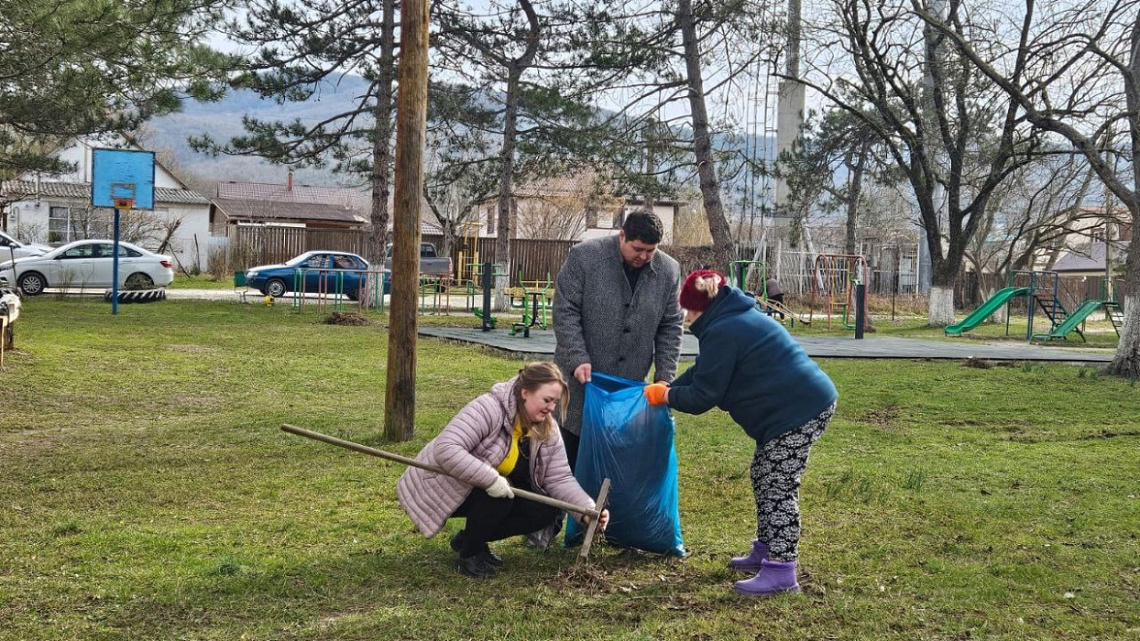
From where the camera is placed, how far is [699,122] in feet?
→ 72.7

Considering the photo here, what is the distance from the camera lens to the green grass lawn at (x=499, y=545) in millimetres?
3855

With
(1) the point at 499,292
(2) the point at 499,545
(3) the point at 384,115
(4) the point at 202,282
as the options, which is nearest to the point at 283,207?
(4) the point at 202,282

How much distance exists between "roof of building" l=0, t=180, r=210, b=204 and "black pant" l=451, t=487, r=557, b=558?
40.2m

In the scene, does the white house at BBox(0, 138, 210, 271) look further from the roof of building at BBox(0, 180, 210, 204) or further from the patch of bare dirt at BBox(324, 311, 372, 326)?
the patch of bare dirt at BBox(324, 311, 372, 326)

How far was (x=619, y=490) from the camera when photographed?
15.2 ft

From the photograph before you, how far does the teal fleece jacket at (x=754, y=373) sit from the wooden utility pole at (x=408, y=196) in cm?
336

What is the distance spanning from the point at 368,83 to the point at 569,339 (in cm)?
1807

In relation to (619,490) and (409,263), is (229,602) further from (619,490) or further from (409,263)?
(409,263)

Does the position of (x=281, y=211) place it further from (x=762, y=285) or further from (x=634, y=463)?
(x=634, y=463)

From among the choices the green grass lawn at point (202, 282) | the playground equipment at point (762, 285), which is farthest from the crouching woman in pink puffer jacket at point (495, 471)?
the green grass lawn at point (202, 282)

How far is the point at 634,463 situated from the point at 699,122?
18.3m

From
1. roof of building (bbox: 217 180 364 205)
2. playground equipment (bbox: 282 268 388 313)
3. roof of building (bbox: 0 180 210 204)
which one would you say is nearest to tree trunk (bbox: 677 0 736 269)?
playground equipment (bbox: 282 268 388 313)

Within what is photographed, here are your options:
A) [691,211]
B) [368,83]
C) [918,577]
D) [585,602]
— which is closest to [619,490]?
[585,602]

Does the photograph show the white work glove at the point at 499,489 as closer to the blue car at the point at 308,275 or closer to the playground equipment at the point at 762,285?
the playground equipment at the point at 762,285
